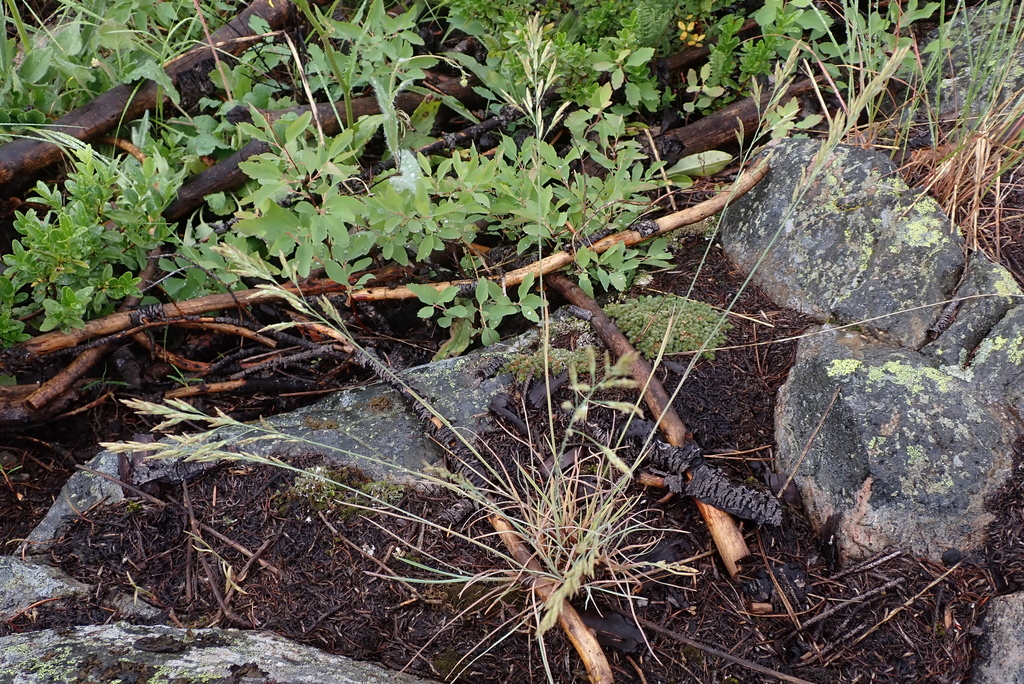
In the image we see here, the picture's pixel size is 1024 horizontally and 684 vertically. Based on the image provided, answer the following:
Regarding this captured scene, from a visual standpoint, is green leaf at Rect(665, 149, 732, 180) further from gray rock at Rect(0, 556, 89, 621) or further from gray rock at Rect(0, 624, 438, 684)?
gray rock at Rect(0, 556, 89, 621)

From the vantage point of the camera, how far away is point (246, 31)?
3498mm

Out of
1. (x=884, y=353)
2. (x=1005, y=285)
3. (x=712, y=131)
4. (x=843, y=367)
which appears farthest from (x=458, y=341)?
(x=1005, y=285)

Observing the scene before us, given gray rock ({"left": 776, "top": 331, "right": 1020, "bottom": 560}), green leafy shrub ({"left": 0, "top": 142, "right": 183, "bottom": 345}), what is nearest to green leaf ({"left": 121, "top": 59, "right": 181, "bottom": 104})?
green leafy shrub ({"left": 0, "top": 142, "right": 183, "bottom": 345})

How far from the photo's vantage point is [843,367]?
7.60ft

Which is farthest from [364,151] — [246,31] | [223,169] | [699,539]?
[699,539]

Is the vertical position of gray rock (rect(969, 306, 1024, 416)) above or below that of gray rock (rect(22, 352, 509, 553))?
above

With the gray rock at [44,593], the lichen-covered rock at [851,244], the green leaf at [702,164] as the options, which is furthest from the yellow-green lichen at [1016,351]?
the gray rock at [44,593]

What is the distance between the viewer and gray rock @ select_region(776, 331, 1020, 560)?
6.70 feet

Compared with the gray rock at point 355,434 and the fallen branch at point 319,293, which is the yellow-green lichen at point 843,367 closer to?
the fallen branch at point 319,293

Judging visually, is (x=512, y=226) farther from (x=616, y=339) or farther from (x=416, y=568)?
(x=416, y=568)

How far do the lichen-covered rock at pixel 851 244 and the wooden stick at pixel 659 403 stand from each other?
62cm

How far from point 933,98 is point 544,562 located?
3080 mm

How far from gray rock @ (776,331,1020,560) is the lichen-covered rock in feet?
1.05

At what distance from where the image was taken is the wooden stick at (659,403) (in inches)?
80.3
